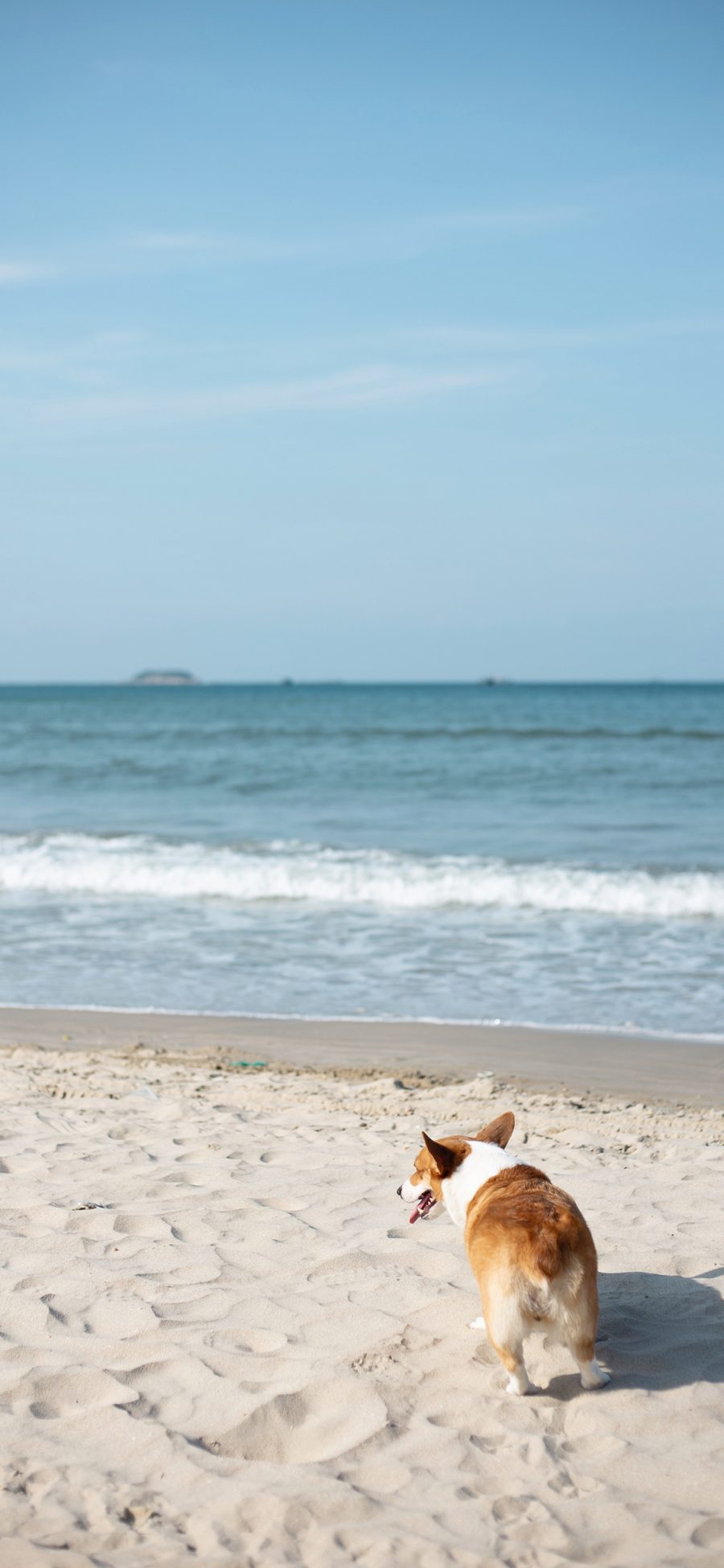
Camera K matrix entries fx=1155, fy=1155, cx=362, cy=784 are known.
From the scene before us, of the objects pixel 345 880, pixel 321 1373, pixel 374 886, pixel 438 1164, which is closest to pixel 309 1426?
pixel 321 1373

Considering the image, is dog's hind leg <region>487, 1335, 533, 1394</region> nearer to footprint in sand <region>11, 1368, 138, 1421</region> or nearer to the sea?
footprint in sand <region>11, 1368, 138, 1421</region>

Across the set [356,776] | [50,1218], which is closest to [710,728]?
[356,776]

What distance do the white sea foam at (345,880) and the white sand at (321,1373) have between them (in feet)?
24.3

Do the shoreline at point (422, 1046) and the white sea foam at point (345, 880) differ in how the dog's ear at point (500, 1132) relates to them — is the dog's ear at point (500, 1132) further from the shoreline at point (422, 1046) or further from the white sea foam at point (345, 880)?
the white sea foam at point (345, 880)

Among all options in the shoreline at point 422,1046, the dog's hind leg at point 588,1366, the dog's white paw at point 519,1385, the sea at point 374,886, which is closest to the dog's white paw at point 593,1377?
the dog's hind leg at point 588,1366

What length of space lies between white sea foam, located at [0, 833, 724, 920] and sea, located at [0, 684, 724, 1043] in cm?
4

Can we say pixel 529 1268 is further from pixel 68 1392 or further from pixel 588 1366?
pixel 68 1392

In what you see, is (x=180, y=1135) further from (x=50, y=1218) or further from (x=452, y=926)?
(x=452, y=926)

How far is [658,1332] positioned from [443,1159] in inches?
35.2

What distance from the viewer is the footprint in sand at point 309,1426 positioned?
10.00 ft

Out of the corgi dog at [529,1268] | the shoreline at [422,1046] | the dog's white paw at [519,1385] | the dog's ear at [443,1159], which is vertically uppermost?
the dog's ear at [443,1159]

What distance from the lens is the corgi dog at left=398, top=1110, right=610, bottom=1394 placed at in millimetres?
3104

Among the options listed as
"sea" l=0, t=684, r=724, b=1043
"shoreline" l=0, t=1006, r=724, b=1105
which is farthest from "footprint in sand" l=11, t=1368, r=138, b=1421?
"sea" l=0, t=684, r=724, b=1043

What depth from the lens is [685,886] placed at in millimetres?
12969
